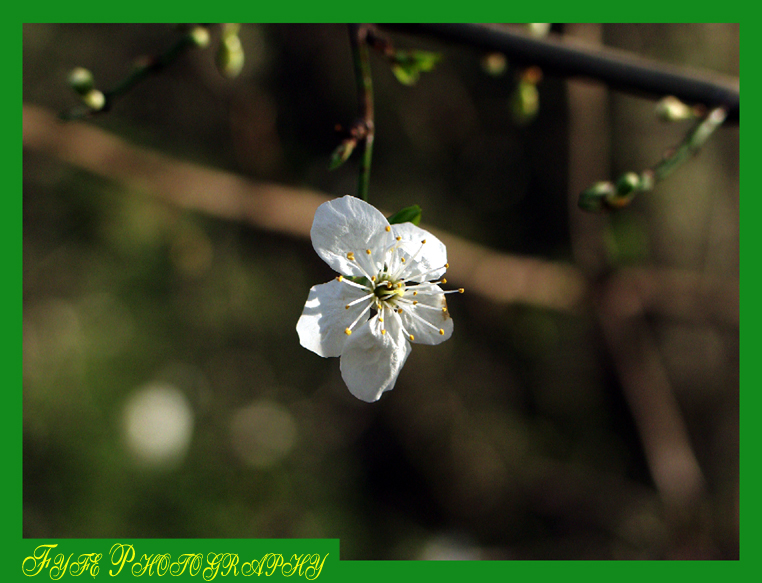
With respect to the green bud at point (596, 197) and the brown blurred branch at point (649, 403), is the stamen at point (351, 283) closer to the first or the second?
the green bud at point (596, 197)

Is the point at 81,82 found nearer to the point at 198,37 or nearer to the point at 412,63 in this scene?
the point at 198,37

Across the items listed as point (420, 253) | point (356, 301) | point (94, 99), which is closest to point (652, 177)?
point (420, 253)

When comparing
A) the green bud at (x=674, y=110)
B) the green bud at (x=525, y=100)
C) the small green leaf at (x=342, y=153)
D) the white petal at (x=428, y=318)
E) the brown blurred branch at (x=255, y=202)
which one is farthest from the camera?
the brown blurred branch at (x=255, y=202)

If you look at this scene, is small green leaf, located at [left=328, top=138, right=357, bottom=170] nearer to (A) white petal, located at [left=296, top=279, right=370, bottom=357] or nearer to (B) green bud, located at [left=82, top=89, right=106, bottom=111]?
(A) white petal, located at [left=296, top=279, right=370, bottom=357]

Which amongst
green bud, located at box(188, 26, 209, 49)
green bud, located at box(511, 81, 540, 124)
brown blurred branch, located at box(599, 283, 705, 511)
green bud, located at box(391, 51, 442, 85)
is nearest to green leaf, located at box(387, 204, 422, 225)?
green bud, located at box(391, 51, 442, 85)

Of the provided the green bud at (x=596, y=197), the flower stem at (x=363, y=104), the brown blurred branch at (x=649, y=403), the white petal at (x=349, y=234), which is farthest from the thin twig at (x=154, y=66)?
the brown blurred branch at (x=649, y=403)

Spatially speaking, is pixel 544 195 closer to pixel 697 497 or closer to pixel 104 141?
pixel 697 497
